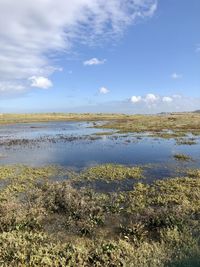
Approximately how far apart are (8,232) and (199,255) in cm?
808

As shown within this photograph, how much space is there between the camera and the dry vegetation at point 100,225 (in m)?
10.9

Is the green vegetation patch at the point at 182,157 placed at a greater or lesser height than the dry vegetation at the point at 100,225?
greater

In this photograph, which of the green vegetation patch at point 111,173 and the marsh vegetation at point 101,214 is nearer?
the marsh vegetation at point 101,214

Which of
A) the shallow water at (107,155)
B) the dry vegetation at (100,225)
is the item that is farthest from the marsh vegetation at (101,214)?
the shallow water at (107,155)

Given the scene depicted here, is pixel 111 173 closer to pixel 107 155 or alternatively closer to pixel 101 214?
pixel 101 214

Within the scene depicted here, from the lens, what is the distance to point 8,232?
43.2ft

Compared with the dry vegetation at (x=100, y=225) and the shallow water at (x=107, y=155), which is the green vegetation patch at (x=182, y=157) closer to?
the shallow water at (x=107, y=155)

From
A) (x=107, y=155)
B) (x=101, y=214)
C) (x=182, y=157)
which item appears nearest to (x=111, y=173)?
(x=101, y=214)

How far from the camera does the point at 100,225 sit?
15016 millimetres

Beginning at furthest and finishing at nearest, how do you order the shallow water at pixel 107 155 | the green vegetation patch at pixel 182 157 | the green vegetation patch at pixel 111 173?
the green vegetation patch at pixel 182 157 → the shallow water at pixel 107 155 → the green vegetation patch at pixel 111 173

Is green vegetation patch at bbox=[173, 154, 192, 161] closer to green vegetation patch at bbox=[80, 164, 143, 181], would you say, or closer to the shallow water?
the shallow water

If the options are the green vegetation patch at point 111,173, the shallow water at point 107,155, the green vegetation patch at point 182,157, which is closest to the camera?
the green vegetation patch at point 111,173

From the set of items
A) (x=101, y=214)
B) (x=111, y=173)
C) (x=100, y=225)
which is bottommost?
(x=100, y=225)

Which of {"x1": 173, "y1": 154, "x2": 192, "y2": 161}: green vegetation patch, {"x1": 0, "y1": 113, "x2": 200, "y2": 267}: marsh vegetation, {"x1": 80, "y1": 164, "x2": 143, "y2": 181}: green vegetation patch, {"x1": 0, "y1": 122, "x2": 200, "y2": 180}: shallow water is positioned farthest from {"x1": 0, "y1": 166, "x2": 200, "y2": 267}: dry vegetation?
{"x1": 173, "y1": 154, "x2": 192, "y2": 161}: green vegetation patch
